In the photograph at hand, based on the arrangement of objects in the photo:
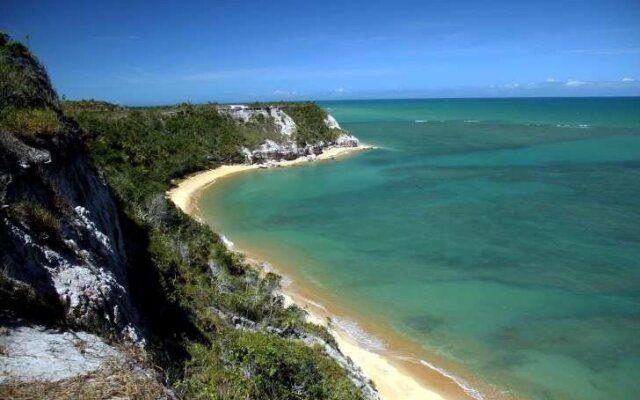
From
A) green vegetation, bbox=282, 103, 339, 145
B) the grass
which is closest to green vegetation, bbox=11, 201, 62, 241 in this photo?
the grass

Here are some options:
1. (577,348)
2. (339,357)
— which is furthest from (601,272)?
(339,357)

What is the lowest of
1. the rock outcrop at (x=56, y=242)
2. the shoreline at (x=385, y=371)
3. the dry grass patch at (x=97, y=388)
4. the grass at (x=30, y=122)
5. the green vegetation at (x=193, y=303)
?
the shoreline at (x=385, y=371)

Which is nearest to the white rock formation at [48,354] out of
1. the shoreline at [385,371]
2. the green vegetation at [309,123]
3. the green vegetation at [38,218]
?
the green vegetation at [38,218]

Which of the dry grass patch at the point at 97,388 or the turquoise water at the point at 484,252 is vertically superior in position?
the dry grass patch at the point at 97,388

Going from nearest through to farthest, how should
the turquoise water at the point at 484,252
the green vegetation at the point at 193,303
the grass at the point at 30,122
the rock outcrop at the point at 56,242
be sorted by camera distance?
1. the rock outcrop at the point at 56,242
2. the green vegetation at the point at 193,303
3. the grass at the point at 30,122
4. the turquoise water at the point at 484,252

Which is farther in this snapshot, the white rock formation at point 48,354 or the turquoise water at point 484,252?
the turquoise water at point 484,252

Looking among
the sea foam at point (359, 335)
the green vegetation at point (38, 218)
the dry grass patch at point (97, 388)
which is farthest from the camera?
the sea foam at point (359, 335)

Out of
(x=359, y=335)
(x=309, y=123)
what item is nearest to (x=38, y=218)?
(x=359, y=335)

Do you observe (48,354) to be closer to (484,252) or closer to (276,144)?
(484,252)

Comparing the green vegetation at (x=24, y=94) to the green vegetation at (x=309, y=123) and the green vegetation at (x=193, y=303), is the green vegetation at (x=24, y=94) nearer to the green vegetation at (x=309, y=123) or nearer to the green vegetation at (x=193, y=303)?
the green vegetation at (x=193, y=303)
